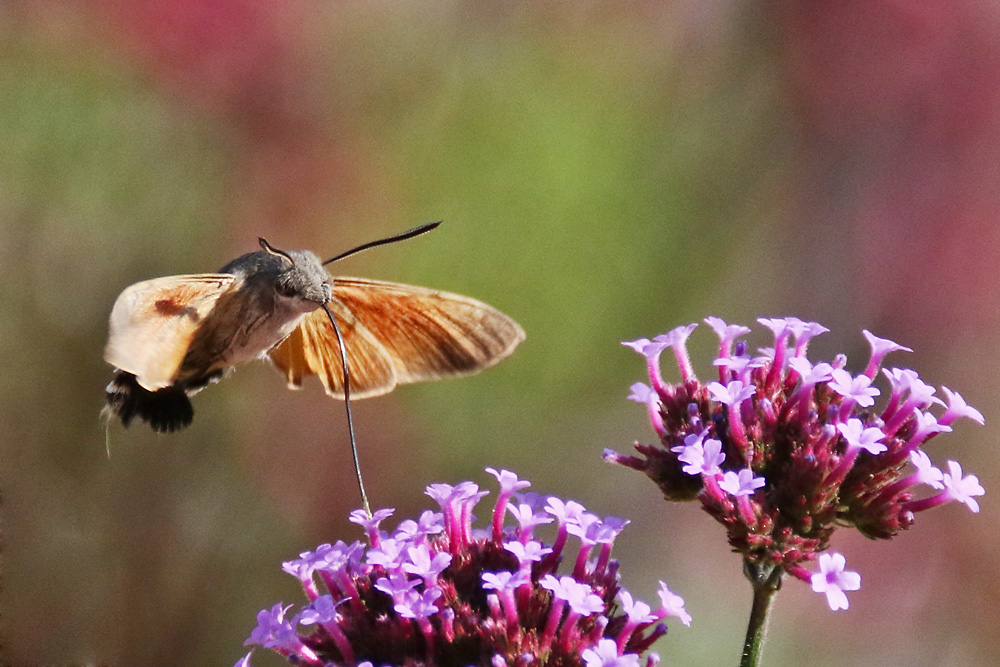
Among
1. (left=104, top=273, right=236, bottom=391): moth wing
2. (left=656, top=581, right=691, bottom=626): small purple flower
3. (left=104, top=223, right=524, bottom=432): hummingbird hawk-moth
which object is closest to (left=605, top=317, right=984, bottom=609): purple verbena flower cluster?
(left=656, top=581, right=691, bottom=626): small purple flower

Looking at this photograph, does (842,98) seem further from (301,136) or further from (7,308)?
(7,308)

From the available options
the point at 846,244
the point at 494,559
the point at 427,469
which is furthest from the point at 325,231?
the point at 846,244

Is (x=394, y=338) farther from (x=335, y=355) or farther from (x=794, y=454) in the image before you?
(x=794, y=454)

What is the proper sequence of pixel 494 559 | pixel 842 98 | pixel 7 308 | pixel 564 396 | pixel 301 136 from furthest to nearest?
pixel 842 98 < pixel 564 396 < pixel 301 136 < pixel 7 308 < pixel 494 559

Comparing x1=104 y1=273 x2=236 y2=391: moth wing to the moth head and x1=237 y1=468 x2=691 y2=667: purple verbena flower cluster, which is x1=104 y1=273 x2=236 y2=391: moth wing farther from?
x1=237 y1=468 x2=691 y2=667: purple verbena flower cluster

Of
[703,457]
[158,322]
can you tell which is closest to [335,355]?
[158,322]

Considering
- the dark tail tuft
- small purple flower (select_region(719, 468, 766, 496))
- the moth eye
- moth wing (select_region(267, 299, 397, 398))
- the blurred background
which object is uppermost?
the blurred background
